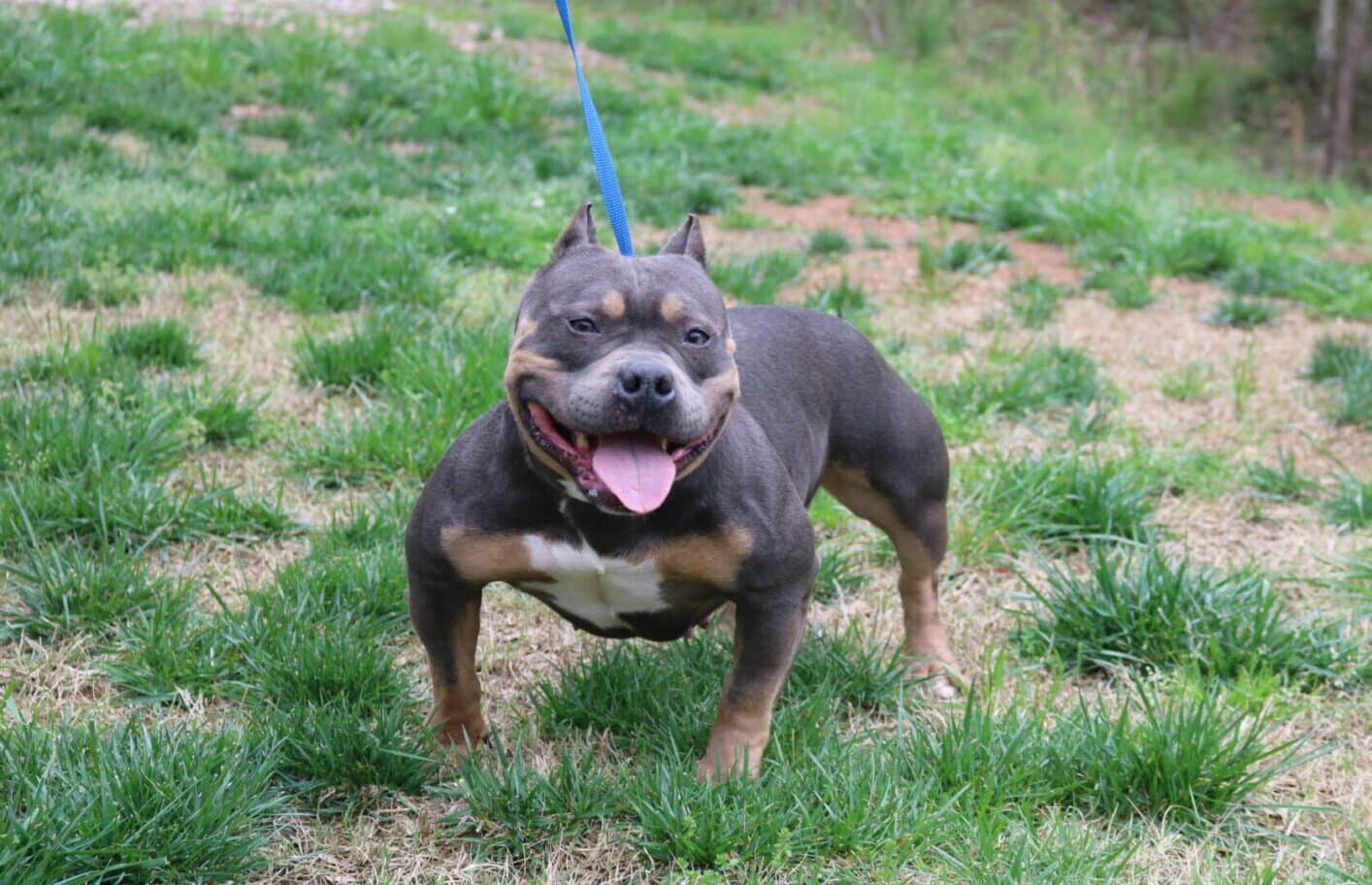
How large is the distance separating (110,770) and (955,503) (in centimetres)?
300

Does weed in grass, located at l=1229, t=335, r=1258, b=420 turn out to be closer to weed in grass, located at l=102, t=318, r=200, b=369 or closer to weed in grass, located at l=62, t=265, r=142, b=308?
weed in grass, located at l=102, t=318, r=200, b=369

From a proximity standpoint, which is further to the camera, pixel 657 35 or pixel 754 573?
pixel 657 35

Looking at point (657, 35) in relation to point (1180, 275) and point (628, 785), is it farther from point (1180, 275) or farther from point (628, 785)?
point (628, 785)

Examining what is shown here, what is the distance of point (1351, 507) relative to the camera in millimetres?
4797

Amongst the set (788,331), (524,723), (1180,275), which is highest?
(788,331)

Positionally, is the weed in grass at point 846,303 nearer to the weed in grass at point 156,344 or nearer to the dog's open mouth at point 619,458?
the weed in grass at point 156,344

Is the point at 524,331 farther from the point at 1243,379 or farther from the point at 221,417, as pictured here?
the point at 1243,379

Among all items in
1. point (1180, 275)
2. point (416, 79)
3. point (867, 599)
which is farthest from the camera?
point (416, 79)

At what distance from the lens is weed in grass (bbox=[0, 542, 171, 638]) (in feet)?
11.6

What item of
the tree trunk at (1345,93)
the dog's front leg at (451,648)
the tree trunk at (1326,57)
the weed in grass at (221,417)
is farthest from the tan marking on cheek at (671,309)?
the tree trunk at (1326,57)

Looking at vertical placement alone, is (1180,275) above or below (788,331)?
below

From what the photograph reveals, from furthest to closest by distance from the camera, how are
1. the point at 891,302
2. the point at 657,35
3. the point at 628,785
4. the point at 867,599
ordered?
1. the point at 657,35
2. the point at 891,302
3. the point at 867,599
4. the point at 628,785

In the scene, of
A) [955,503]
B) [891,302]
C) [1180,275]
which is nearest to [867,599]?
[955,503]

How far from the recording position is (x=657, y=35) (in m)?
14.6
